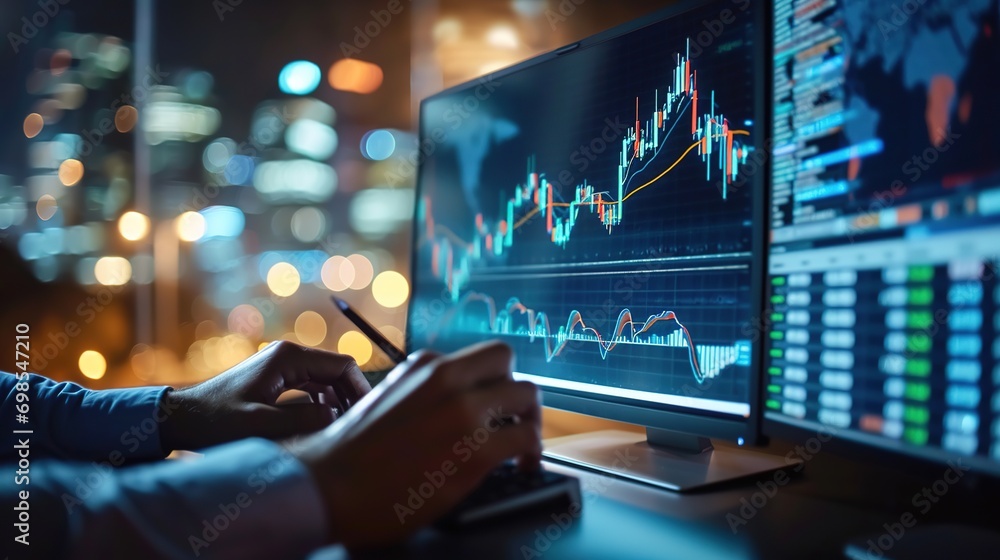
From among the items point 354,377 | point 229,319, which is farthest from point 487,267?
point 229,319

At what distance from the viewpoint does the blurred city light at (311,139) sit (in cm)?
247

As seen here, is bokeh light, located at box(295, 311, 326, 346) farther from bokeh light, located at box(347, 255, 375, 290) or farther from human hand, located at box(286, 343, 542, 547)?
human hand, located at box(286, 343, 542, 547)

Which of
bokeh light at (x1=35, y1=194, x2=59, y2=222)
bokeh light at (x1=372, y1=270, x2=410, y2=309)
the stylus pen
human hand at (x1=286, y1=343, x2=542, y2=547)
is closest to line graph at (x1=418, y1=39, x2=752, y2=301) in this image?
the stylus pen

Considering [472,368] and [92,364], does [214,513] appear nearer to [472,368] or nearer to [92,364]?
[472,368]

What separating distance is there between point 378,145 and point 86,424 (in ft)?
6.14

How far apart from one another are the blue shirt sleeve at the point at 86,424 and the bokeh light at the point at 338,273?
1.67 meters

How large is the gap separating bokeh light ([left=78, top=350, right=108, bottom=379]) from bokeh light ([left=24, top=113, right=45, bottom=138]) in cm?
63

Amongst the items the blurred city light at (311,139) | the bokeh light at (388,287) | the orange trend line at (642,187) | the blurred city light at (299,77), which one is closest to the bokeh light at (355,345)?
the bokeh light at (388,287)

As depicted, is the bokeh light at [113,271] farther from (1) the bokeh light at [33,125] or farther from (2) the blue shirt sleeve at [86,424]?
(2) the blue shirt sleeve at [86,424]

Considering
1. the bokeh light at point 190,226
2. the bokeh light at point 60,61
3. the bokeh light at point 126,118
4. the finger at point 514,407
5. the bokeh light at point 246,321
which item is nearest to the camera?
the finger at point 514,407

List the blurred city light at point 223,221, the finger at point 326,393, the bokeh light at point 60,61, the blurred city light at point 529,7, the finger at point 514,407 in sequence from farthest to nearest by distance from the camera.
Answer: the blurred city light at point 223,221, the bokeh light at point 60,61, the blurred city light at point 529,7, the finger at point 326,393, the finger at point 514,407

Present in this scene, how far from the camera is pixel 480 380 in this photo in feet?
1.72

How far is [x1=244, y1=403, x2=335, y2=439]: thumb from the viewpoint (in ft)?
2.43

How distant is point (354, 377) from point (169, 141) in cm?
163
